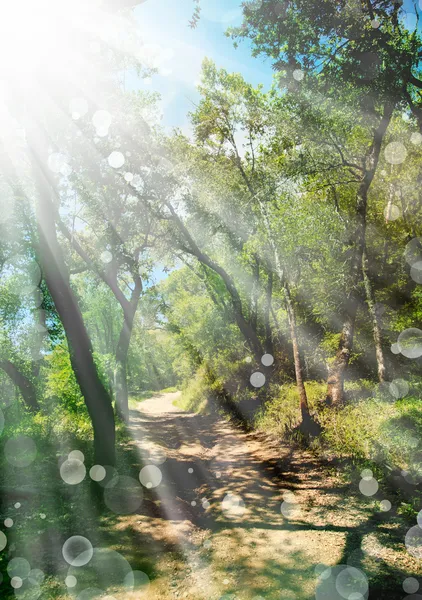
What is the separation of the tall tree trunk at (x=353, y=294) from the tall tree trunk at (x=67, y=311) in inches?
296

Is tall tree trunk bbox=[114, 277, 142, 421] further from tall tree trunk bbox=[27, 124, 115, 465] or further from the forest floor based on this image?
tall tree trunk bbox=[27, 124, 115, 465]

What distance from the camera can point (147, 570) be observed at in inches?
197

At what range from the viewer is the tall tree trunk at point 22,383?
20.0m

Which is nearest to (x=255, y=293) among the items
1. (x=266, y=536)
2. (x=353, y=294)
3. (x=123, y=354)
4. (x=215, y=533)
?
(x=353, y=294)

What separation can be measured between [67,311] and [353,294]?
9.91 metres

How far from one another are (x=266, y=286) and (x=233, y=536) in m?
15.2

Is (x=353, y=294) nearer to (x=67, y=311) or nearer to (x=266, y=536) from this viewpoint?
(x=266, y=536)

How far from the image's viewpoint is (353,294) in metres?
12.4

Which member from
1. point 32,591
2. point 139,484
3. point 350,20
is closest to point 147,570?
point 32,591

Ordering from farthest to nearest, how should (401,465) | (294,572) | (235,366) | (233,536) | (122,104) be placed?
(235,366), (122,104), (401,465), (233,536), (294,572)

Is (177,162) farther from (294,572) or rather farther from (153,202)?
(294,572)

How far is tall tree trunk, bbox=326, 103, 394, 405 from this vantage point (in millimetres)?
11523

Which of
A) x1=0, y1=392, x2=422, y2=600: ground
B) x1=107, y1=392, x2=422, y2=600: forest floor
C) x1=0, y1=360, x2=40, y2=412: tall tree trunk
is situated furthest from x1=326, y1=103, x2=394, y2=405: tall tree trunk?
x1=0, y1=360, x2=40, y2=412: tall tree trunk

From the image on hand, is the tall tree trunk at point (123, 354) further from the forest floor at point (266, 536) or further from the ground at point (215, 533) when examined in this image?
the forest floor at point (266, 536)
